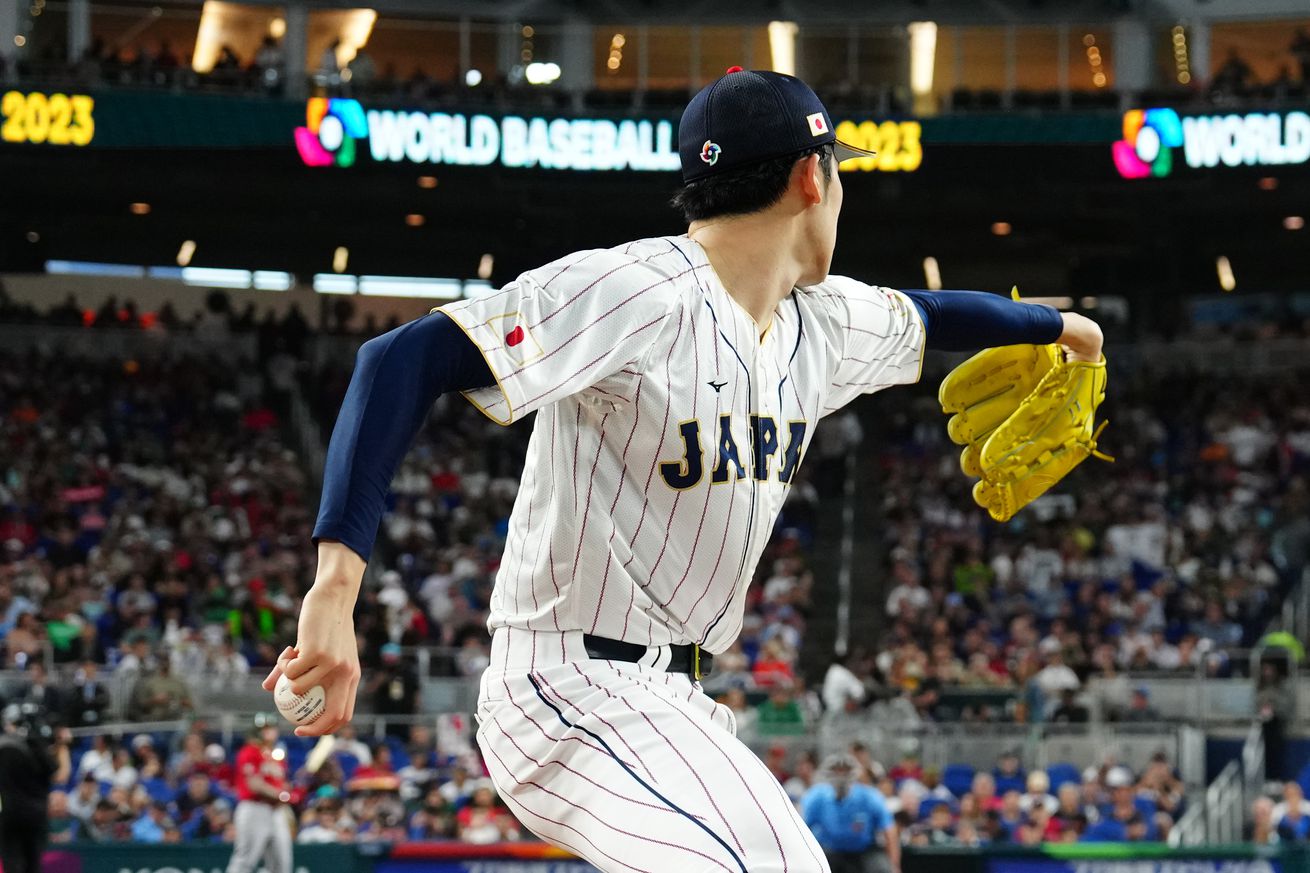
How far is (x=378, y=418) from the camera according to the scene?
8.77ft

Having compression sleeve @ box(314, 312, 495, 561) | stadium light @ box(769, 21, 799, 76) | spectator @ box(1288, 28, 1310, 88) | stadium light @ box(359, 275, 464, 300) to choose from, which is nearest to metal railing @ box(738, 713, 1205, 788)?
compression sleeve @ box(314, 312, 495, 561)

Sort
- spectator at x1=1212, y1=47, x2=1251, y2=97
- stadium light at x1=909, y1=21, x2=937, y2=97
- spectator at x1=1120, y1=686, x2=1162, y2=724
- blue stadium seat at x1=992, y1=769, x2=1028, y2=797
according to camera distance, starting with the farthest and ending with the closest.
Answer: stadium light at x1=909, y1=21, x2=937, y2=97 < spectator at x1=1212, y1=47, x2=1251, y2=97 < spectator at x1=1120, y1=686, x2=1162, y2=724 < blue stadium seat at x1=992, y1=769, x2=1028, y2=797

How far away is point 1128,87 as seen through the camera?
90.4 feet

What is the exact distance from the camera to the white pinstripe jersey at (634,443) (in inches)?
113

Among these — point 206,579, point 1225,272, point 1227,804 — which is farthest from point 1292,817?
point 1225,272

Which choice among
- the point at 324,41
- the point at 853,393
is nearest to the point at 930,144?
the point at 324,41

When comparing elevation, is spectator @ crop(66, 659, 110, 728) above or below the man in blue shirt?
above

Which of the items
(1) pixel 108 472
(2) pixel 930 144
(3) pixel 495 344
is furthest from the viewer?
(2) pixel 930 144

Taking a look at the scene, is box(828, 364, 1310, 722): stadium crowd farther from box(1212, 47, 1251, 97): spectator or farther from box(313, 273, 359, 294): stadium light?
box(313, 273, 359, 294): stadium light

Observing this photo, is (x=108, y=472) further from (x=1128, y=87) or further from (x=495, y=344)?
(x=495, y=344)

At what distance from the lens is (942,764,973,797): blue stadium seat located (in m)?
14.2

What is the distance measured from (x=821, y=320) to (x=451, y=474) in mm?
20146

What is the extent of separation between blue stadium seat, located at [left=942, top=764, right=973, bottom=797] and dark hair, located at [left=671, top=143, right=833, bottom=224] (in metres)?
11.6

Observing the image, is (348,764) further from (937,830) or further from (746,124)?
(746,124)
